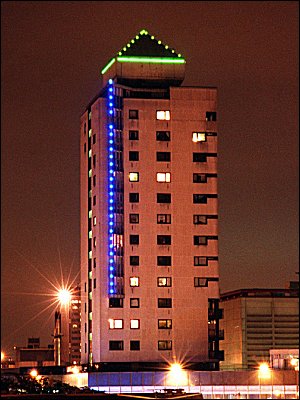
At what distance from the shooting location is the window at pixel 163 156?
486ft

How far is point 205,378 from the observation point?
5551 inches

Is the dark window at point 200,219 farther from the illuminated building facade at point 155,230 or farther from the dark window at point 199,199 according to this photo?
the dark window at point 199,199

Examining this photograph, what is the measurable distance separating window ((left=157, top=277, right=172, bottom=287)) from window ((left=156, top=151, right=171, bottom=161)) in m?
14.1

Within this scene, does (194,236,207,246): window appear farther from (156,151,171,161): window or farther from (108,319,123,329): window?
(108,319,123,329): window

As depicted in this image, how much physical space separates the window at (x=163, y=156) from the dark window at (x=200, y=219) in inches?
302

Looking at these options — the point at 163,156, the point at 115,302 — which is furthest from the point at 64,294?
the point at 163,156

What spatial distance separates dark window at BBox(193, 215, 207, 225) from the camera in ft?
486

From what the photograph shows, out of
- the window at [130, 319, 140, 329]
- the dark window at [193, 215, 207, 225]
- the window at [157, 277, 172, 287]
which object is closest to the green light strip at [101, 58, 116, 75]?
the dark window at [193, 215, 207, 225]

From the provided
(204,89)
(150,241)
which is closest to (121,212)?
(150,241)

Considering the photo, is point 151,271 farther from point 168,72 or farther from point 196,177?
point 168,72

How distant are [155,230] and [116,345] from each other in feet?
47.0

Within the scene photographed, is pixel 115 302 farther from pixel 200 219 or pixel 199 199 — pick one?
pixel 199 199

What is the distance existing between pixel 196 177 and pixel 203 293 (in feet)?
45.4

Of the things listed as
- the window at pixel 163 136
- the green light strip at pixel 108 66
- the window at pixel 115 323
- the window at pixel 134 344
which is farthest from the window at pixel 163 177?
the window at pixel 134 344
